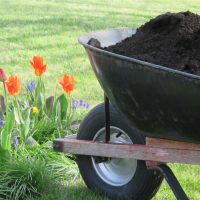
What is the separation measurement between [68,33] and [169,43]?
606 cm

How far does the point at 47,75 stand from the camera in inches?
245

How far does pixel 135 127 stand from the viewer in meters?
2.78

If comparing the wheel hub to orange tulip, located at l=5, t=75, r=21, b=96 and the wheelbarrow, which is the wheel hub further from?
orange tulip, located at l=5, t=75, r=21, b=96

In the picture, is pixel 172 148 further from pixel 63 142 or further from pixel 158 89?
pixel 63 142

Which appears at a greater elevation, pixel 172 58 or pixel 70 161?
pixel 172 58

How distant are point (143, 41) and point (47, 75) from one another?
347cm

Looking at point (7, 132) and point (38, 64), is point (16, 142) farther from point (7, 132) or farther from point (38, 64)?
point (38, 64)

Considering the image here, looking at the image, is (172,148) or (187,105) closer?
(187,105)

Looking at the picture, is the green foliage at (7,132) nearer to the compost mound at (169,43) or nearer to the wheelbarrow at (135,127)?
the wheelbarrow at (135,127)

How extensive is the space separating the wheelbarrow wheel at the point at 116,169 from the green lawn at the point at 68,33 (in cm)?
11

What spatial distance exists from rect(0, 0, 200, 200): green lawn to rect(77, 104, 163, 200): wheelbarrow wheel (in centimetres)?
11

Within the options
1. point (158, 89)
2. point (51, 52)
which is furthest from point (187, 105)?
point (51, 52)

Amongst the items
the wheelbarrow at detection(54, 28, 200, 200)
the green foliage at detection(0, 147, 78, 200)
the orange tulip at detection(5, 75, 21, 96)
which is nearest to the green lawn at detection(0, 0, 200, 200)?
the green foliage at detection(0, 147, 78, 200)

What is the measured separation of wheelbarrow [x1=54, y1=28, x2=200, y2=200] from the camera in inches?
95.3
